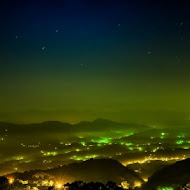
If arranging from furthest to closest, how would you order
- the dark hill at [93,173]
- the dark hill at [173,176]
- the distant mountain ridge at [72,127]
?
the distant mountain ridge at [72,127] < the dark hill at [93,173] < the dark hill at [173,176]

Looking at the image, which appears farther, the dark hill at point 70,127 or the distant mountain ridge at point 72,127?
the distant mountain ridge at point 72,127

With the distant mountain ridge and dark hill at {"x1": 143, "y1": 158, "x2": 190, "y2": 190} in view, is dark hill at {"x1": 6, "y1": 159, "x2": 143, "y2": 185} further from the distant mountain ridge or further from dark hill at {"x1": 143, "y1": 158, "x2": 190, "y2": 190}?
the distant mountain ridge

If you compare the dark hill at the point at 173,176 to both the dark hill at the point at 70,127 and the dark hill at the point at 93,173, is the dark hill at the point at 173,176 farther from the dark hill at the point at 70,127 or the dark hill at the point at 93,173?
the dark hill at the point at 70,127

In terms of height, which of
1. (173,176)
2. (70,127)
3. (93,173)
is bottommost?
(173,176)

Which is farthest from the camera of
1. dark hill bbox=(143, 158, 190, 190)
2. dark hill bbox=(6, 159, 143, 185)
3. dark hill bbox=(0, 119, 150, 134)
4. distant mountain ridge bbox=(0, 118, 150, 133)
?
distant mountain ridge bbox=(0, 118, 150, 133)

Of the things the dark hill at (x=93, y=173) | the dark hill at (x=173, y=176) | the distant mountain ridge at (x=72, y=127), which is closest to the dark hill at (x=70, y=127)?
the distant mountain ridge at (x=72, y=127)

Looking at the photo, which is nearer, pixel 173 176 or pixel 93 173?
pixel 173 176

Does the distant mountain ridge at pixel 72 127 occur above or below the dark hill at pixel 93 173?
above

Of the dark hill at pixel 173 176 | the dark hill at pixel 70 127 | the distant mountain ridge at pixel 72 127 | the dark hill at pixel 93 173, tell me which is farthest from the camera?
the distant mountain ridge at pixel 72 127

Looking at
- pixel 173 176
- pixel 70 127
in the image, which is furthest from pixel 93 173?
pixel 70 127

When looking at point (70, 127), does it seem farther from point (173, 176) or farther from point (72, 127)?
point (173, 176)

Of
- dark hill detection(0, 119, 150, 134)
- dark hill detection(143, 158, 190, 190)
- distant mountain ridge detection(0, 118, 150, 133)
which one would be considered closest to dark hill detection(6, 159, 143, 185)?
dark hill detection(143, 158, 190, 190)
